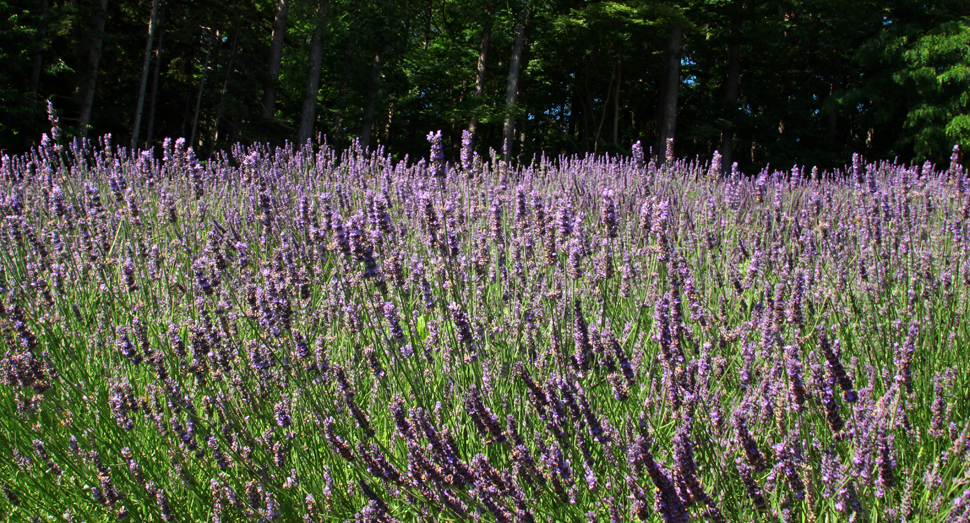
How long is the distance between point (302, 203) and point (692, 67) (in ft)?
81.6

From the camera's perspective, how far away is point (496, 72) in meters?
22.8

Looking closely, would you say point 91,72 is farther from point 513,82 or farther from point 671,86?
point 671,86

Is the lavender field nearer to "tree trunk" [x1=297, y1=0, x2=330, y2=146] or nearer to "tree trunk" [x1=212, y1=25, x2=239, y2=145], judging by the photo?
"tree trunk" [x1=212, y1=25, x2=239, y2=145]

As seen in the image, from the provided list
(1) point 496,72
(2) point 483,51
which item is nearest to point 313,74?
(2) point 483,51

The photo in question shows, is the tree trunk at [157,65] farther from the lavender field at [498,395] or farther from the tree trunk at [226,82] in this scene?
the lavender field at [498,395]

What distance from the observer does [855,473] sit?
1087mm

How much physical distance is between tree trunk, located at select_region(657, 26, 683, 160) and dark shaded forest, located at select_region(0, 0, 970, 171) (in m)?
0.07

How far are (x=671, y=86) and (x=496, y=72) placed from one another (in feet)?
23.2

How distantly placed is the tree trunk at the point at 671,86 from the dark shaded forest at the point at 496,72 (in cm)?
7

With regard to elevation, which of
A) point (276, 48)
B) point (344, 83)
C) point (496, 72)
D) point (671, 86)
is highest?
point (496, 72)

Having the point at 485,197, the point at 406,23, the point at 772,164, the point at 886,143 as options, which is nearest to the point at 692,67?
the point at 772,164

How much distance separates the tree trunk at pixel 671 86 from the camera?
60.3ft

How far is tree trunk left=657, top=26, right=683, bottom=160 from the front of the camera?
18.4 m

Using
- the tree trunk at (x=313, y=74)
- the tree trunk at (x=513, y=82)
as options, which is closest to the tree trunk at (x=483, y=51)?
the tree trunk at (x=513, y=82)
